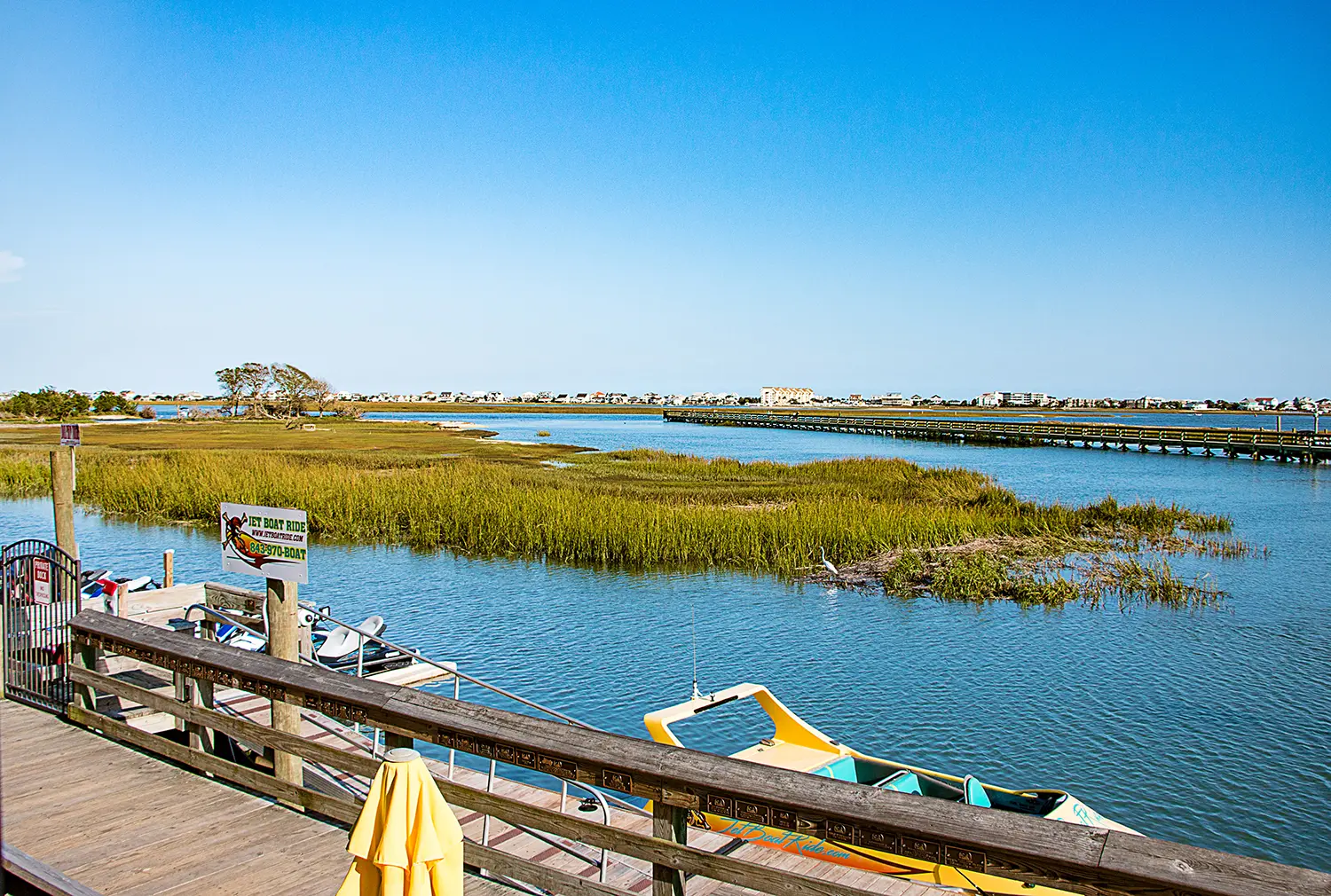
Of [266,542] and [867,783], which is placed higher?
[266,542]

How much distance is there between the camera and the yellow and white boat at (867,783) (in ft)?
23.8

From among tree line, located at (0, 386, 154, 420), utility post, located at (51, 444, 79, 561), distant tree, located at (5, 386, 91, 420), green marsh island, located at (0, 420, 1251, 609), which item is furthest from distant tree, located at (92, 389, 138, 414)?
utility post, located at (51, 444, 79, 561)

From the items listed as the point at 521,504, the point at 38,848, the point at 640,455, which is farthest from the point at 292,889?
the point at 640,455

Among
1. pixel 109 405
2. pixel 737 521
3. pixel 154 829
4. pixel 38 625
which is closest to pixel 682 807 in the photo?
pixel 154 829

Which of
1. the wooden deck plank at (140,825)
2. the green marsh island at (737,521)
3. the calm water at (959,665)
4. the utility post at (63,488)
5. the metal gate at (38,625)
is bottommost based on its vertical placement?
the calm water at (959,665)

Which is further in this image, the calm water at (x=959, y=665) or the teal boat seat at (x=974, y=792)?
the calm water at (x=959, y=665)

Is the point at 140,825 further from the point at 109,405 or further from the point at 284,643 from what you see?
the point at 109,405

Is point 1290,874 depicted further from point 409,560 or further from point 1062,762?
point 409,560

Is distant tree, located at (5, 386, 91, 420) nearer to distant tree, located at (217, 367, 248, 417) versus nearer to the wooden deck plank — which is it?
distant tree, located at (217, 367, 248, 417)

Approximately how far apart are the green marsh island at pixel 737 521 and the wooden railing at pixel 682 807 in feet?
60.1

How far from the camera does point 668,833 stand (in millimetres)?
3770

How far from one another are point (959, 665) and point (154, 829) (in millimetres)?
13829

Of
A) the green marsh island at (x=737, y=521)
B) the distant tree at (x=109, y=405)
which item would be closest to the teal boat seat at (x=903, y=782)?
the green marsh island at (x=737, y=521)

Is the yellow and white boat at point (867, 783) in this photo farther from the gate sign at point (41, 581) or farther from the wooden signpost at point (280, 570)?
the gate sign at point (41, 581)
